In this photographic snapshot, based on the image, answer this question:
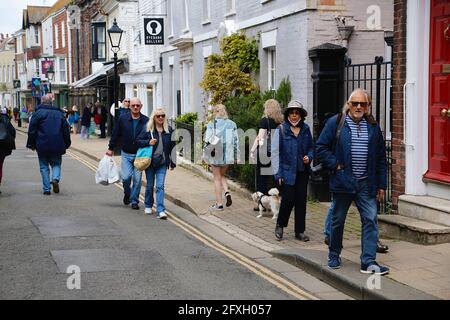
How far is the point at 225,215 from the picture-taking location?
11.4m

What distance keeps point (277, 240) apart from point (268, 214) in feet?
6.39

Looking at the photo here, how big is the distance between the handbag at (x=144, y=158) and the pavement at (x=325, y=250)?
113cm

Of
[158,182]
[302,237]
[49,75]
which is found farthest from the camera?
[49,75]

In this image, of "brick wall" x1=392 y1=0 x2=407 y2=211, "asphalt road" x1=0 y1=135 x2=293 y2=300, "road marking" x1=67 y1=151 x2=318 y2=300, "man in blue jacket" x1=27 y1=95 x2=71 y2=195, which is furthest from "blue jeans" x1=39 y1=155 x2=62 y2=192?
"brick wall" x1=392 y1=0 x2=407 y2=211

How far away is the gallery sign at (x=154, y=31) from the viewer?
84.1ft

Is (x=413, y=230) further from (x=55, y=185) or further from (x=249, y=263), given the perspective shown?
(x=55, y=185)

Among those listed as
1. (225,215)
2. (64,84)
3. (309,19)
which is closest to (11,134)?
(225,215)

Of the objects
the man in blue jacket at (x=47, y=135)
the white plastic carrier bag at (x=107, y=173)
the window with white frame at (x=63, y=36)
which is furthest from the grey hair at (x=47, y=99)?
the window with white frame at (x=63, y=36)

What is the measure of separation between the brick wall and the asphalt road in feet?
9.04

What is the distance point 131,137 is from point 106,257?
400 centimetres

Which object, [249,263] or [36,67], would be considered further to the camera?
[36,67]

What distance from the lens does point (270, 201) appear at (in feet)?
35.2

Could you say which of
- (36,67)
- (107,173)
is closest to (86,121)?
(107,173)

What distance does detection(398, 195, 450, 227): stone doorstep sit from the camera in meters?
8.34
